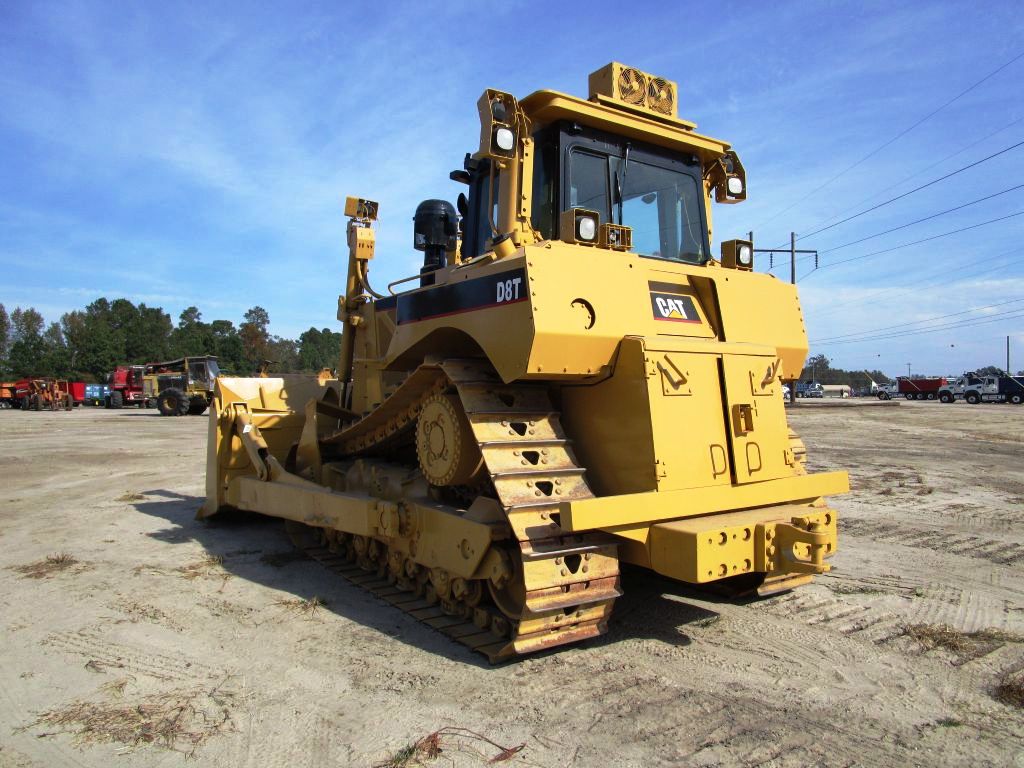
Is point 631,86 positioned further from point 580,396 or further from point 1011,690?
point 1011,690

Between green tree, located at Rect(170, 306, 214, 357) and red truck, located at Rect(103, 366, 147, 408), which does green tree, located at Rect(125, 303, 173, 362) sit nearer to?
green tree, located at Rect(170, 306, 214, 357)

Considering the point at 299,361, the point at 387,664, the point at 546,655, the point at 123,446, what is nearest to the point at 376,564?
the point at 387,664

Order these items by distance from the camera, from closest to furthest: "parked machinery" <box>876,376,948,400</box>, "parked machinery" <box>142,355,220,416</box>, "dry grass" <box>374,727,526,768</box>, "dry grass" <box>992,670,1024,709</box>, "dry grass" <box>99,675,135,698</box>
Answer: "dry grass" <box>374,727,526,768</box> < "dry grass" <box>992,670,1024,709</box> < "dry grass" <box>99,675,135,698</box> < "parked machinery" <box>142,355,220,416</box> < "parked machinery" <box>876,376,948,400</box>

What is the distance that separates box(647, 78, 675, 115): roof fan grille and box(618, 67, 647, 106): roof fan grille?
0.09m

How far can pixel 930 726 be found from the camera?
3.32m

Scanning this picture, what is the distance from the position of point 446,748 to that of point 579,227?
9.86 ft

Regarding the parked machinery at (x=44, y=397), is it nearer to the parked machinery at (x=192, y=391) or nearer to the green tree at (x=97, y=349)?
the parked machinery at (x=192, y=391)

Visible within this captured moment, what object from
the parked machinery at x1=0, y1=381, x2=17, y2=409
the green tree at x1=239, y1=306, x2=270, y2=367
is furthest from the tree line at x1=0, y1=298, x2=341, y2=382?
the parked machinery at x1=0, y1=381, x2=17, y2=409

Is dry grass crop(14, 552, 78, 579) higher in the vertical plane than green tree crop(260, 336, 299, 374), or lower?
lower

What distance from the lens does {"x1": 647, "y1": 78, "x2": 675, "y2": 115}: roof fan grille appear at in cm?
559

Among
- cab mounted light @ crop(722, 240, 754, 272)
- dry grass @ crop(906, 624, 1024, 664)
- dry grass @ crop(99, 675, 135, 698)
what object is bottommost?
dry grass @ crop(906, 624, 1024, 664)

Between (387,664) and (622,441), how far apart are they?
1.93 meters

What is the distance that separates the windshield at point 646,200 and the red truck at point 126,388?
4478cm

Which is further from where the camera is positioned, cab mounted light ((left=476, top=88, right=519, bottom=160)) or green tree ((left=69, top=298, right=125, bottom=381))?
green tree ((left=69, top=298, right=125, bottom=381))
